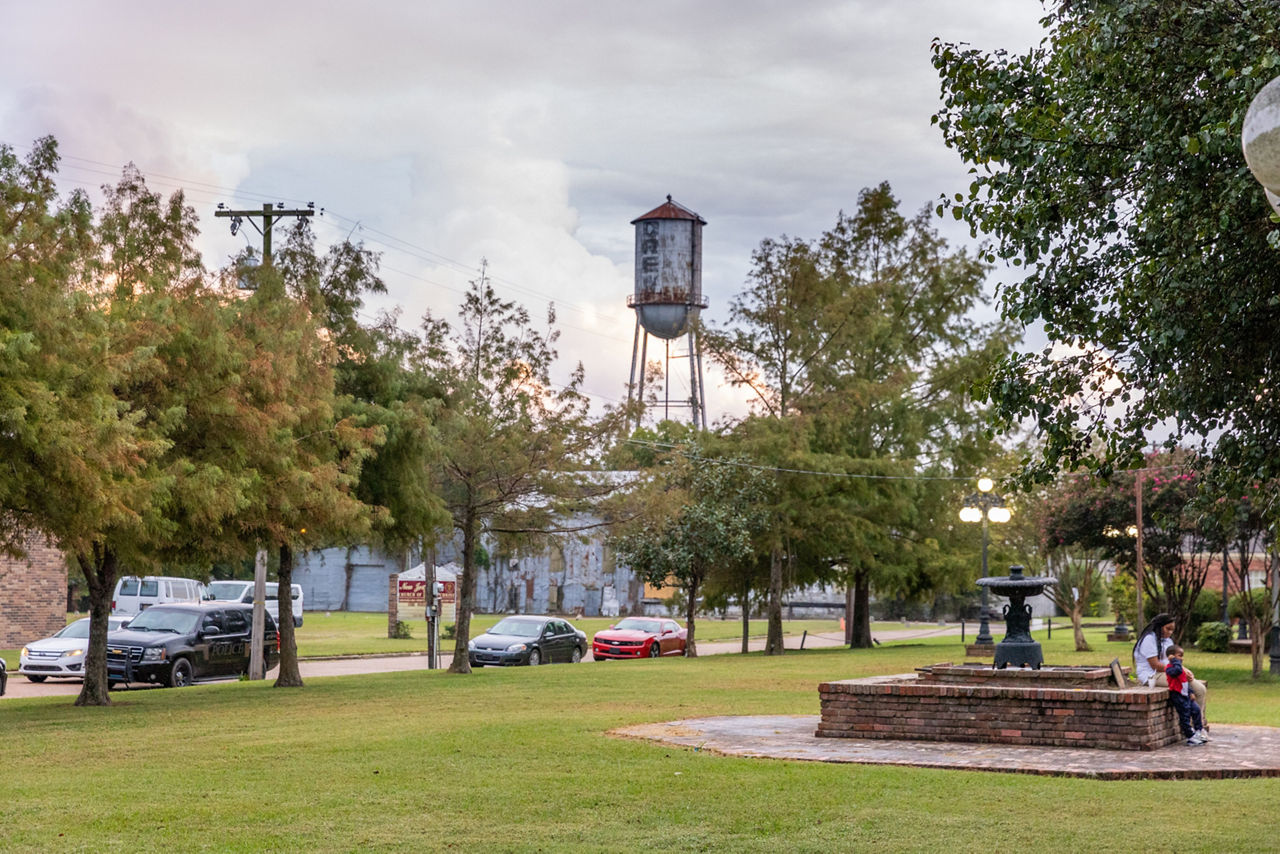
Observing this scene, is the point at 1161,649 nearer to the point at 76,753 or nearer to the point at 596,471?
the point at 76,753

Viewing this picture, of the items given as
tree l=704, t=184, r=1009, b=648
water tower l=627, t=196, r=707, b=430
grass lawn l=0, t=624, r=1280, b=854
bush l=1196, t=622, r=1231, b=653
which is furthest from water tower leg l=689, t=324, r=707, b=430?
grass lawn l=0, t=624, r=1280, b=854

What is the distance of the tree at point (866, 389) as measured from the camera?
4128cm

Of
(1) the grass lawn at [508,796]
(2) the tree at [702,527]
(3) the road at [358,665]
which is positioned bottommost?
(3) the road at [358,665]

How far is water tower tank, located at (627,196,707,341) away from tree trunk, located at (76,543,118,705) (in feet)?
127

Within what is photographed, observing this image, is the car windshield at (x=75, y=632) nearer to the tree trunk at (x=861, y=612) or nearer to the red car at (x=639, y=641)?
the red car at (x=639, y=641)

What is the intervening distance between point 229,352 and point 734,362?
2408 centimetres

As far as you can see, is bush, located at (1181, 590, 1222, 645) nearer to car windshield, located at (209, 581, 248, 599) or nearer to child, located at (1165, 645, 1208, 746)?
child, located at (1165, 645, 1208, 746)

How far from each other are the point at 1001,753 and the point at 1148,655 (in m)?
3.59

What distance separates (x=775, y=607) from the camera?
4172 cm

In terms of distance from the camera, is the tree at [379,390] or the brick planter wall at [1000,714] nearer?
the brick planter wall at [1000,714]

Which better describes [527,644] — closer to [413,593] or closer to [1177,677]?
[413,593]

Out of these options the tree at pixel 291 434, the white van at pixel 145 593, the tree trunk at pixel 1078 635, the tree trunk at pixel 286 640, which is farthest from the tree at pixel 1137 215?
the white van at pixel 145 593

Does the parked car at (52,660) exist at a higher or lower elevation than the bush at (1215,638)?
lower

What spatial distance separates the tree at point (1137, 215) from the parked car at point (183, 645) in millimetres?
21691
